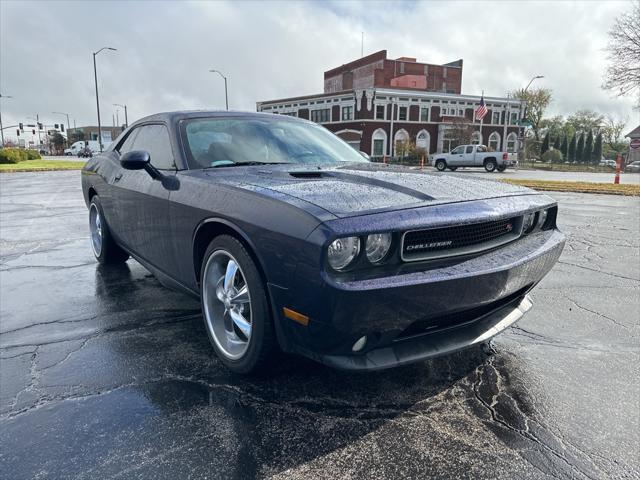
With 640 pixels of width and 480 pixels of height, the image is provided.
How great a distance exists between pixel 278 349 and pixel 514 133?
57608 mm

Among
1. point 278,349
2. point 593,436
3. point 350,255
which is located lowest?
point 593,436

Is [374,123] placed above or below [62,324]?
above

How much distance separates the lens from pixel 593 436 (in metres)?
2.09

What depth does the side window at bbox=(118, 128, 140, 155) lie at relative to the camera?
4.31 m

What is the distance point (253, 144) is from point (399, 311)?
1.90 metres

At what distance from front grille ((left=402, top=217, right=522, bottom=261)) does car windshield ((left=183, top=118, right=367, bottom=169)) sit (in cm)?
138

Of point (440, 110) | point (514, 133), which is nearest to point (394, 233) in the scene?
point (440, 110)

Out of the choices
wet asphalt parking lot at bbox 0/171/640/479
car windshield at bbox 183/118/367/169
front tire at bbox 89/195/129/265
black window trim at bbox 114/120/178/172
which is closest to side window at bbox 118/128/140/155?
black window trim at bbox 114/120/178/172

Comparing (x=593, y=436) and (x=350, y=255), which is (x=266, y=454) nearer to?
(x=350, y=255)

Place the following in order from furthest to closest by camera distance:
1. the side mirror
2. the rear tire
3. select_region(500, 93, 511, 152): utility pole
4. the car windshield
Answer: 1. select_region(500, 93, 511, 152): utility pole
2. the rear tire
3. the car windshield
4. the side mirror

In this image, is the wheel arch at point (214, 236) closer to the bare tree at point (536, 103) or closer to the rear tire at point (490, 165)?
the rear tire at point (490, 165)

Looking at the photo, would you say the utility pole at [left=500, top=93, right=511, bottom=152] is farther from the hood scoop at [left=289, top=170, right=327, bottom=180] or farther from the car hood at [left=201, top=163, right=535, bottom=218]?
the hood scoop at [left=289, top=170, right=327, bottom=180]

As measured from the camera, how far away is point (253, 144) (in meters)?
3.37

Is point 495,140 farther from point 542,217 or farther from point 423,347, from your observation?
point 423,347
